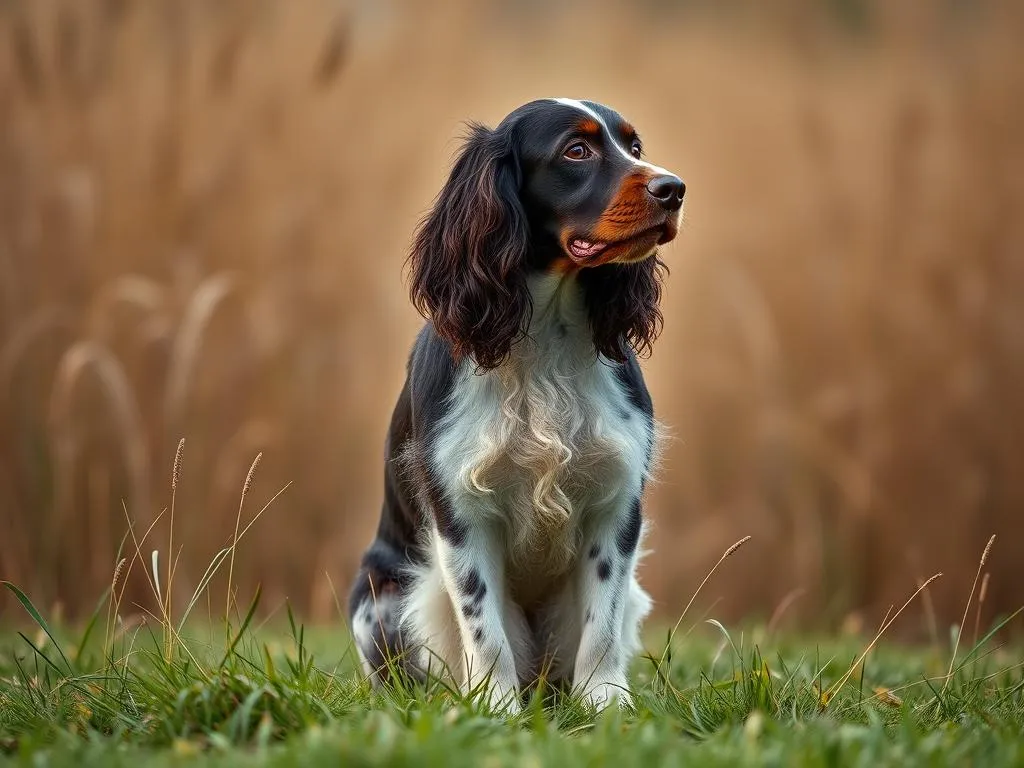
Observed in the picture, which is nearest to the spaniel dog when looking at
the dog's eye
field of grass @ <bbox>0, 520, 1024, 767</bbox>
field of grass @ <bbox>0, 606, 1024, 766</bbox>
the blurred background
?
the dog's eye

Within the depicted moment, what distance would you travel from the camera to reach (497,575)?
3.46 meters

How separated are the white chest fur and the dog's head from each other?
8 cm

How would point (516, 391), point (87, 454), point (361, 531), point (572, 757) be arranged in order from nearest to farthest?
point (572, 757), point (516, 391), point (87, 454), point (361, 531)

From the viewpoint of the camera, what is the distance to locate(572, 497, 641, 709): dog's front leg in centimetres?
336

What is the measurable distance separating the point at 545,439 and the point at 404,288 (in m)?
3.56

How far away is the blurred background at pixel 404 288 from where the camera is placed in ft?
19.8

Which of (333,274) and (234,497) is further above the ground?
(333,274)

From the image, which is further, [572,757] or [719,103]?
[719,103]

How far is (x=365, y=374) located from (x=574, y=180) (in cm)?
355

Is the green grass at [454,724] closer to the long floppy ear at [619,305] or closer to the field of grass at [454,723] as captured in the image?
the field of grass at [454,723]

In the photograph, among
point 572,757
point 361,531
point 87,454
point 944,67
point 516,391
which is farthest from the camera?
point 944,67

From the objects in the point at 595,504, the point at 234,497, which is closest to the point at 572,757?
the point at 595,504

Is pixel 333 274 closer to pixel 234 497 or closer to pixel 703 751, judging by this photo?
pixel 234 497

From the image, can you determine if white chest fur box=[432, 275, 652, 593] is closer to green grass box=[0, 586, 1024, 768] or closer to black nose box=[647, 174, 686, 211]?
black nose box=[647, 174, 686, 211]
